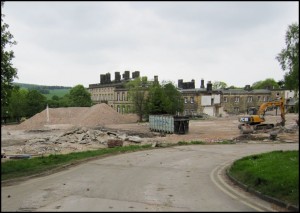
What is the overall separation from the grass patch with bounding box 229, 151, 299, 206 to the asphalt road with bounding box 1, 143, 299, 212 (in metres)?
0.55

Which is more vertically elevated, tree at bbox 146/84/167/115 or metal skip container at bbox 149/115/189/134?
tree at bbox 146/84/167/115

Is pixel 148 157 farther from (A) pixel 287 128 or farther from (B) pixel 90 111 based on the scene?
(B) pixel 90 111

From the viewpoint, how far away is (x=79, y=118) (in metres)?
78.6

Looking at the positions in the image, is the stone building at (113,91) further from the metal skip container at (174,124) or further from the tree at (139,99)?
the metal skip container at (174,124)

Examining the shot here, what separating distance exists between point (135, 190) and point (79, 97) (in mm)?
104730

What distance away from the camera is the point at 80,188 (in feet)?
48.3

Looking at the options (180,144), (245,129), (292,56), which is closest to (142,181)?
(292,56)

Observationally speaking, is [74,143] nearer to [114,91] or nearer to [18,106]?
[18,106]

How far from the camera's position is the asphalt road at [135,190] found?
11688 millimetres

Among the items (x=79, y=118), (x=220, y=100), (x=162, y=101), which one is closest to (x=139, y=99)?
(x=162, y=101)

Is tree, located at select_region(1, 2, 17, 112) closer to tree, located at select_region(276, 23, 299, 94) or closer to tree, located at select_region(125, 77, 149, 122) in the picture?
tree, located at select_region(276, 23, 299, 94)

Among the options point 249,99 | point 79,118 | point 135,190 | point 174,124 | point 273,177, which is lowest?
point 135,190

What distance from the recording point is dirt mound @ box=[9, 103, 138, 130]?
7306 cm

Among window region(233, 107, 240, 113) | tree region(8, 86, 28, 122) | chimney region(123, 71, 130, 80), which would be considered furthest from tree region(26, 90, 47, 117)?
window region(233, 107, 240, 113)
